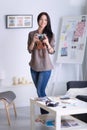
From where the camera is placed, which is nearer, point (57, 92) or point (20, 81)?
point (20, 81)

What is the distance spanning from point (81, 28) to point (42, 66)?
1.41 m

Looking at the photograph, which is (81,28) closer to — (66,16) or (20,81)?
(66,16)

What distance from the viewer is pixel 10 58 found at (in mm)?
5258

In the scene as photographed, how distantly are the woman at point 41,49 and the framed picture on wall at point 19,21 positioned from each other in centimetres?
88

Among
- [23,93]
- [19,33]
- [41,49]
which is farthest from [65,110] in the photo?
[19,33]

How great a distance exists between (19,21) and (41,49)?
1076 mm

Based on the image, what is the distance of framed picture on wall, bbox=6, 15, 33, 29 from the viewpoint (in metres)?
5.17

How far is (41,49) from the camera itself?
4375 millimetres

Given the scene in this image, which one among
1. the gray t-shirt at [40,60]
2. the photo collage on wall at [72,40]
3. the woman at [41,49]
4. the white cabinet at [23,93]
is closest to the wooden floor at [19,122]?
the white cabinet at [23,93]

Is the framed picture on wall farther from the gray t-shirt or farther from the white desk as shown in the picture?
the white desk

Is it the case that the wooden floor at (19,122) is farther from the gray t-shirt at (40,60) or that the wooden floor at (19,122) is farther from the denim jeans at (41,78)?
the gray t-shirt at (40,60)

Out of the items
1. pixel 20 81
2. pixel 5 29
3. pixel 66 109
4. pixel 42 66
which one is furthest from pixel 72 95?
pixel 5 29

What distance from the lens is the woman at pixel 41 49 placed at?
14.2 feet

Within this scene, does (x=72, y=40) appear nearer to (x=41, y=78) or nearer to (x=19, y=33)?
(x=19, y=33)
